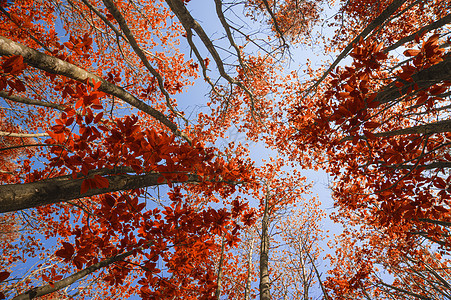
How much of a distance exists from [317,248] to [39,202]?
16.1 meters

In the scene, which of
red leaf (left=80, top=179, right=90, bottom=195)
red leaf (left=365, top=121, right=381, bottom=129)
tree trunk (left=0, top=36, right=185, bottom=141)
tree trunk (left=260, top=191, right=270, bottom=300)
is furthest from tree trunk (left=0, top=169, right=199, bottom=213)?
tree trunk (left=260, top=191, right=270, bottom=300)

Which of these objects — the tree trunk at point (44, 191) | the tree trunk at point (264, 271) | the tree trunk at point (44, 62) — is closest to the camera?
the tree trunk at point (44, 191)

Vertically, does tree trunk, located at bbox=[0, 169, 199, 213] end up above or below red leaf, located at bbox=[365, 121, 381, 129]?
below

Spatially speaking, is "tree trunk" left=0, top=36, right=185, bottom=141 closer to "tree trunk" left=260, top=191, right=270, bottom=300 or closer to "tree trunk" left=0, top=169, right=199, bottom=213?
"tree trunk" left=0, top=169, right=199, bottom=213

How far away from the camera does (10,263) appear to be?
880cm

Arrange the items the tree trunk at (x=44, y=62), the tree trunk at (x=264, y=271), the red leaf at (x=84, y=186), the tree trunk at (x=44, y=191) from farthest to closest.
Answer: the tree trunk at (x=264, y=271)
the tree trunk at (x=44, y=62)
the red leaf at (x=84, y=186)
the tree trunk at (x=44, y=191)

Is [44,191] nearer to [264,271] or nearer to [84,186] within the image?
[84,186]

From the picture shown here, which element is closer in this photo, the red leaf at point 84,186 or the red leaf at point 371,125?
the red leaf at point 84,186

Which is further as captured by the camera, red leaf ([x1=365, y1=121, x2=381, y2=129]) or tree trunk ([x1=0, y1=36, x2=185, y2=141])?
red leaf ([x1=365, y1=121, x2=381, y2=129])

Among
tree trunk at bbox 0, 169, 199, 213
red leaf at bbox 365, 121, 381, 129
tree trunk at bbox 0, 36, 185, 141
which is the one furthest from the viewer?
red leaf at bbox 365, 121, 381, 129

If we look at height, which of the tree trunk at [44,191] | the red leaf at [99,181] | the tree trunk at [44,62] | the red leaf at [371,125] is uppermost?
the tree trunk at [44,62]

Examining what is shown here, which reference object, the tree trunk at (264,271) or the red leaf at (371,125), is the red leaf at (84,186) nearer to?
the red leaf at (371,125)

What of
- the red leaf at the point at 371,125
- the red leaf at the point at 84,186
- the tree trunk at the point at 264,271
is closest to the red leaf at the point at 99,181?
the red leaf at the point at 84,186

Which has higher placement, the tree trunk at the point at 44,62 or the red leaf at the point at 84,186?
the tree trunk at the point at 44,62
